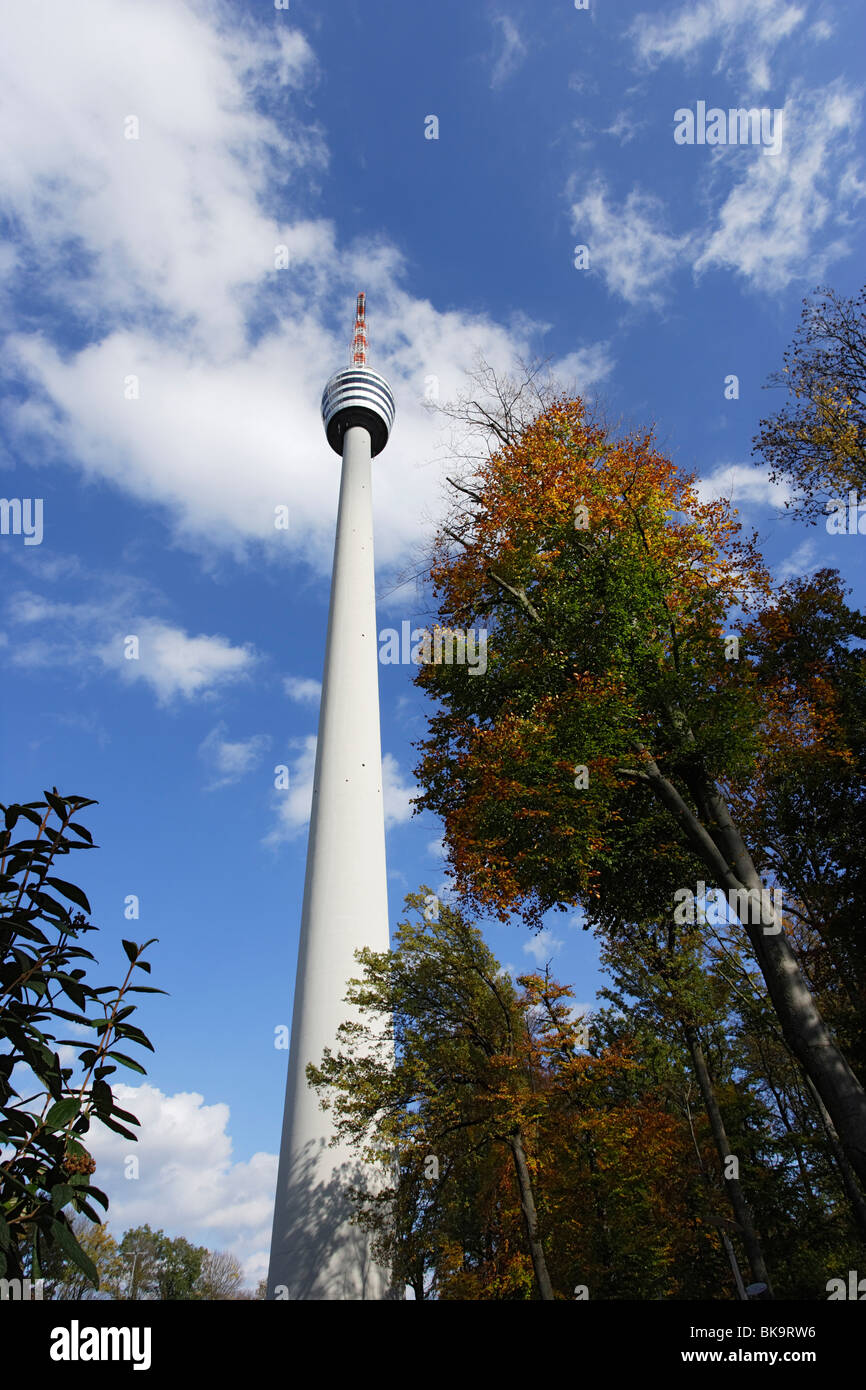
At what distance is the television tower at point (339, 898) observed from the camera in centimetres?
2914

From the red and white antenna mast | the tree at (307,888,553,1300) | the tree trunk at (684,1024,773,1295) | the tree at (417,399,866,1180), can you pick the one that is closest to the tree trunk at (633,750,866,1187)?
the tree at (417,399,866,1180)

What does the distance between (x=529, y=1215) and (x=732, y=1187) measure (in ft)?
23.6

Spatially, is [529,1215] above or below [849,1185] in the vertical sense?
below

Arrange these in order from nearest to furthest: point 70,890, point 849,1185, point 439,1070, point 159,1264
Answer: point 70,890
point 849,1185
point 439,1070
point 159,1264

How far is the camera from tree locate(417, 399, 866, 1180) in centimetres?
1422

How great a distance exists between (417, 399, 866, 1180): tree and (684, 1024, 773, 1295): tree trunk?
9413 mm

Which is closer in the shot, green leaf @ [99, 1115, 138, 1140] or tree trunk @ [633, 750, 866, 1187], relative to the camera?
green leaf @ [99, 1115, 138, 1140]

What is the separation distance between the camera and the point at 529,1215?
1906 cm

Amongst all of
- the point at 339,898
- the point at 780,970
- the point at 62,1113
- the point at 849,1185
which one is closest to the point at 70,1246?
the point at 62,1113

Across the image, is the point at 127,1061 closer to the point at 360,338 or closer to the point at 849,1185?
the point at 849,1185

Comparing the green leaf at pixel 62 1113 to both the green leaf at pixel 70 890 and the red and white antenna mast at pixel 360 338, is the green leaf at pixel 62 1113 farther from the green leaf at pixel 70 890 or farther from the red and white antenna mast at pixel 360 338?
the red and white antenna mast at pixel 360 338

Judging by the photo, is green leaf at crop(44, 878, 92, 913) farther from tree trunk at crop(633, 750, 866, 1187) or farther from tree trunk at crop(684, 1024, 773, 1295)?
tree trunk at crop(684, 1024, 773, 1295)
